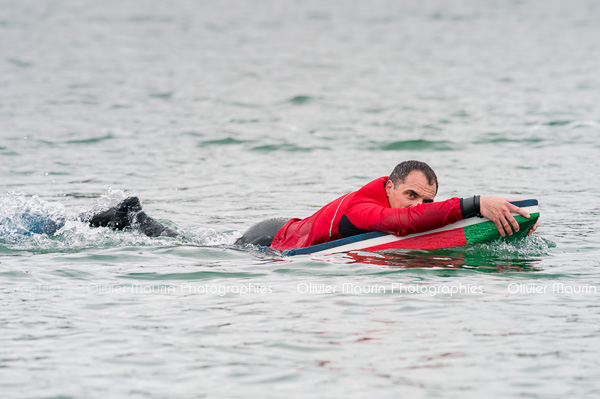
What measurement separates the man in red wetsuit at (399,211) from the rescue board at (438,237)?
0.33 ft

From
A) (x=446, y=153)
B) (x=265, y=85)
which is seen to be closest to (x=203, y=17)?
(x=265, y=85)

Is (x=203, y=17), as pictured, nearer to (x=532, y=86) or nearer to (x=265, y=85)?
(x=265, y=85)

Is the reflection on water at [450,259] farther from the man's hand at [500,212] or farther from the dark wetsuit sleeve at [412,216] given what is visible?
the man's hand at [500,212]

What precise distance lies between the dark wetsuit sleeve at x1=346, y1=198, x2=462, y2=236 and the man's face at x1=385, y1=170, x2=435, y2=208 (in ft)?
0.77

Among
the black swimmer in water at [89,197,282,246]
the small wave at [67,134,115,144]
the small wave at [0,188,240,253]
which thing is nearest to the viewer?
the small wave at [0,188,240,253]

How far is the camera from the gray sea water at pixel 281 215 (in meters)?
5.14

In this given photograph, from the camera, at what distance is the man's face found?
7.65 metres

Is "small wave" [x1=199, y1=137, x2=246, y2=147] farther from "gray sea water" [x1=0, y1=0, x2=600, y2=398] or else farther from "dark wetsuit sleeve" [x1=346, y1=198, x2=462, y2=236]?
"dark wetsuit sleeve" [x1=346, y1=198, x2=462, y2=236]

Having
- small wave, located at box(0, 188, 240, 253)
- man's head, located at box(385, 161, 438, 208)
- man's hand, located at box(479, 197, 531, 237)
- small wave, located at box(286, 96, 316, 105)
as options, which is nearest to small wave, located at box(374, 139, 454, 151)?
small wave, located at box(286, 96, 316, 105)

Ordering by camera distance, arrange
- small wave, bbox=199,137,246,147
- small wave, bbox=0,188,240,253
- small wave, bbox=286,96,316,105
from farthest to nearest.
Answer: small wave, bbox=286,96,316,105, small wave, bbox=199,137,246,147, small wave, bbox=0,188,240,253

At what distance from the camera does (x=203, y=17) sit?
56.1 metres

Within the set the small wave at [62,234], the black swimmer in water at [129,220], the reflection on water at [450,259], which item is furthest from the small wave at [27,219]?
the reflection on water at [450,259]

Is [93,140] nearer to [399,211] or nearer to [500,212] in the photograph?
[399,211]

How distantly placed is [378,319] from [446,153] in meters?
11.2
